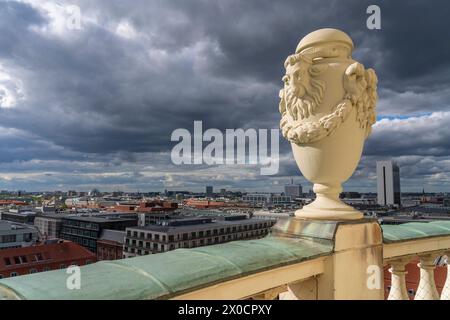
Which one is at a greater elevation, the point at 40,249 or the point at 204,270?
the point at 204,270

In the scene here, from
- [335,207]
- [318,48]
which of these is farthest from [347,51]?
[335,207]

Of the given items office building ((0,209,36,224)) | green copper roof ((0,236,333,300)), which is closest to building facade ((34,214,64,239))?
office building ((0,209,36,224))

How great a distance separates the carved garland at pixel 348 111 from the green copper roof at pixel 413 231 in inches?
54.2

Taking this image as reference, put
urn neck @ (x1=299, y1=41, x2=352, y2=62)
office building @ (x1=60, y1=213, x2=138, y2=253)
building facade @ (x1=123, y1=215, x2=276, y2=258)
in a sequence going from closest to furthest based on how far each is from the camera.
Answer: urn neck @ (x1=299, y1=41, x2=352, y2=62) → building facade @ (x1=123, y1=215, x2=276, y2=258) → office building @ (x1=60, y1=213, x2=138, y2=253)

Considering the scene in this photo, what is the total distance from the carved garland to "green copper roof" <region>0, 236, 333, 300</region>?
3.63 feet

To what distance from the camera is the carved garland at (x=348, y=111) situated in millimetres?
3275

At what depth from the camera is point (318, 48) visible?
3.48m

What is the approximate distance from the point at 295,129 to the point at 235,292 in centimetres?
167

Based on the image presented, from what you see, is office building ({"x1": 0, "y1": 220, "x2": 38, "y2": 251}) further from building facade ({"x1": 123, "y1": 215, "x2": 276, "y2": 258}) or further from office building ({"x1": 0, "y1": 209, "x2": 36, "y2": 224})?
office building ({"x1": 0, "y1": 209, "x2": 36, "y2": 224})

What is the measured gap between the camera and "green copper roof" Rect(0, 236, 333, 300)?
196cm

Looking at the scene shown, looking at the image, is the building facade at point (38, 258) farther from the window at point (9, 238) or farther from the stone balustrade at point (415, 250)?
the stone balustrade at point (415, 250)

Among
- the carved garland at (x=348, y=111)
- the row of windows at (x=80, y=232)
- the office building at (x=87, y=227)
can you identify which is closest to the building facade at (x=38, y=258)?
the office building at (x=87, y=227)

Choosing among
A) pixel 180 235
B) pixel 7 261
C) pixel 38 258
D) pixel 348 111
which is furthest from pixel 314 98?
pixel 180 235

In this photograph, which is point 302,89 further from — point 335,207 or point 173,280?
point 173,280
